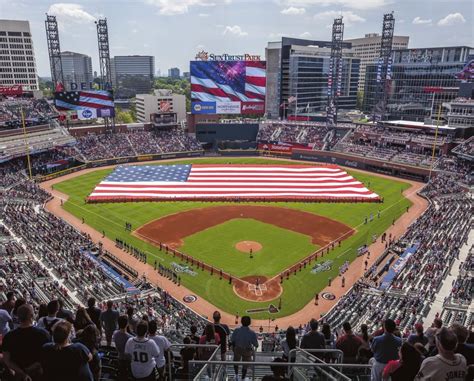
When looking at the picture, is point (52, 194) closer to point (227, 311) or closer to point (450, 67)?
point (227, 311)

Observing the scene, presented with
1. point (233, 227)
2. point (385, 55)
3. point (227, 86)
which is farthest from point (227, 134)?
point (233, 227)

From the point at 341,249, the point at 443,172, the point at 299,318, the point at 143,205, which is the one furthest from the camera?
the point at 443,172

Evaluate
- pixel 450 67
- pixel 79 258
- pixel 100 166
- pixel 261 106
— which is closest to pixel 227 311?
pixel 79 258

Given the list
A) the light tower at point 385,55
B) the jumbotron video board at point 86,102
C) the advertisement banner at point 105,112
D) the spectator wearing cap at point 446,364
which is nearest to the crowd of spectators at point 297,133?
the light tower at point 385,55

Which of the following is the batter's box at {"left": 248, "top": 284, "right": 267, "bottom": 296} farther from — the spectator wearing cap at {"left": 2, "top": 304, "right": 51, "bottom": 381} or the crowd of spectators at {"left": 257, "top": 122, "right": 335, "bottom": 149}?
the crowd of spectators at {"left": 257, "top": 122, "right": 335, "bottom": 149}

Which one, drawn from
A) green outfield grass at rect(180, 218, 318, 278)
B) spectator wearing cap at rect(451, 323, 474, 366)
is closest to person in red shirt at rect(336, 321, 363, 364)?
spectator wearing cap at rect(451, 323, 474, 366)
